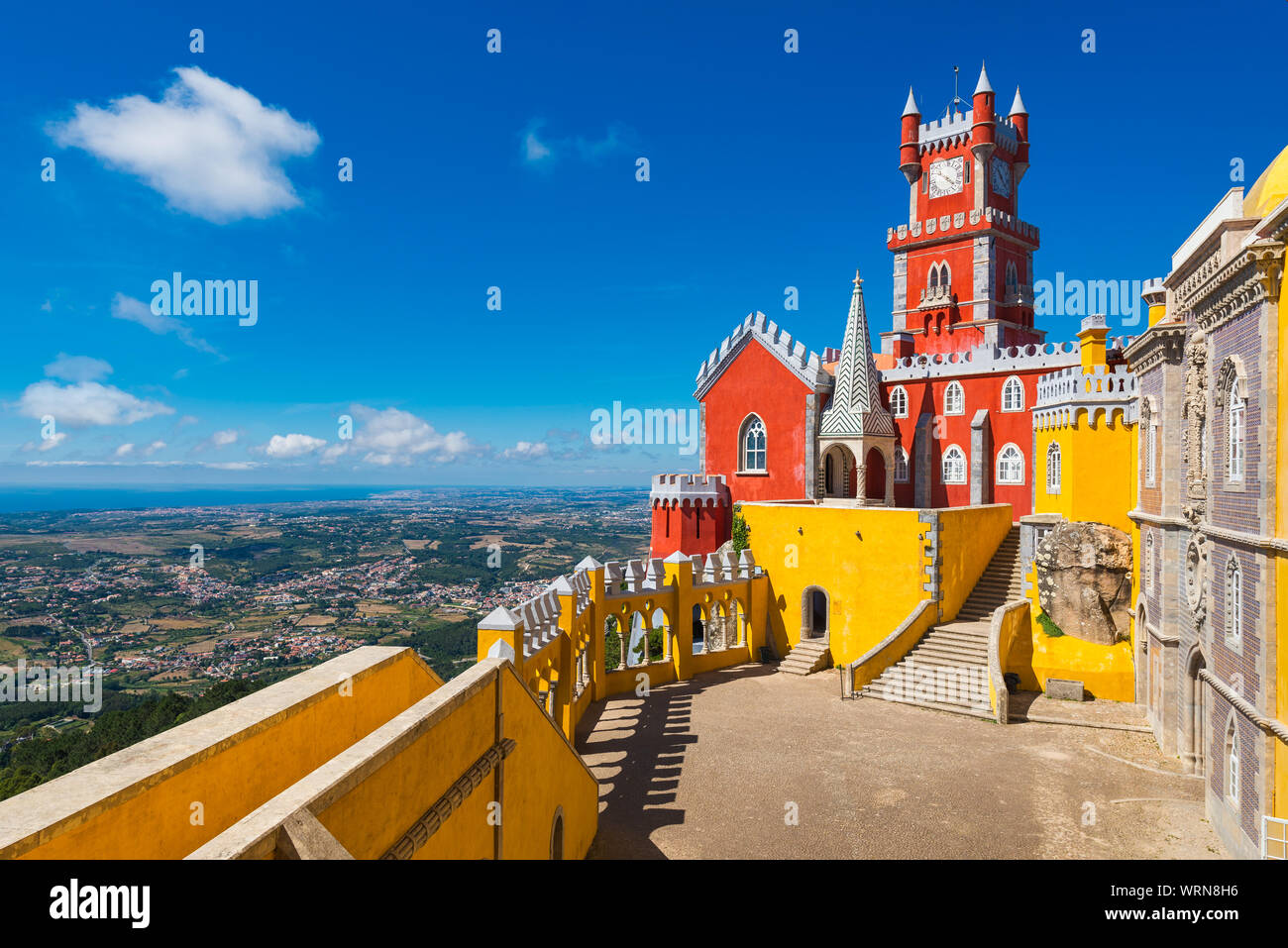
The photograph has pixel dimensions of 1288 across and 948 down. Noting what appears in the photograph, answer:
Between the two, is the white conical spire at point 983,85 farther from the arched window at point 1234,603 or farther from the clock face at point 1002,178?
the arched window at point 1234,603

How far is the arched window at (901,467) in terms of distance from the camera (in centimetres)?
3149

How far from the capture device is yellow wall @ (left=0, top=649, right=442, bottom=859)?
445 cm

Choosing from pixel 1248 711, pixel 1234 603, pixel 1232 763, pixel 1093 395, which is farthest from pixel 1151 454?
pixel 1248 711

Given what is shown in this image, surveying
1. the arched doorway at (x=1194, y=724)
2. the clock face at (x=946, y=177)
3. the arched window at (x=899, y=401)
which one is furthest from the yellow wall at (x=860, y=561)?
the clock face at (x=946, y=177)

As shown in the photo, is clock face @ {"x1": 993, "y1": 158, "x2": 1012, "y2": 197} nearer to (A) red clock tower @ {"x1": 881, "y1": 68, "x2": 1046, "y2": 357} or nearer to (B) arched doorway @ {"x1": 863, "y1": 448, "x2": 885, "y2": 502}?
(A) red clock tower @ {"x1": 881, "y1": 68, "x2": 1046, "y2": 357}

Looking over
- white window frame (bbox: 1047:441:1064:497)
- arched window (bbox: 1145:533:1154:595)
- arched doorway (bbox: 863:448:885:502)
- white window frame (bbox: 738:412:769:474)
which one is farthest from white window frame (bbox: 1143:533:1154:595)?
white window frame (bbox: 738:412:769:474)

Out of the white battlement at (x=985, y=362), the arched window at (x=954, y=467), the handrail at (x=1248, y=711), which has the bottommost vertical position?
the handrail at (x=1248, y=711)

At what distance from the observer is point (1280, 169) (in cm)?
1134

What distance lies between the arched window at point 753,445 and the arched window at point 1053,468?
1104 cm

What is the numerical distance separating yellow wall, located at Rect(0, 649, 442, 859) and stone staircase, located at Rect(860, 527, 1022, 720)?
1545cm

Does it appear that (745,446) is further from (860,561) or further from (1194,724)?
(1194,724)
